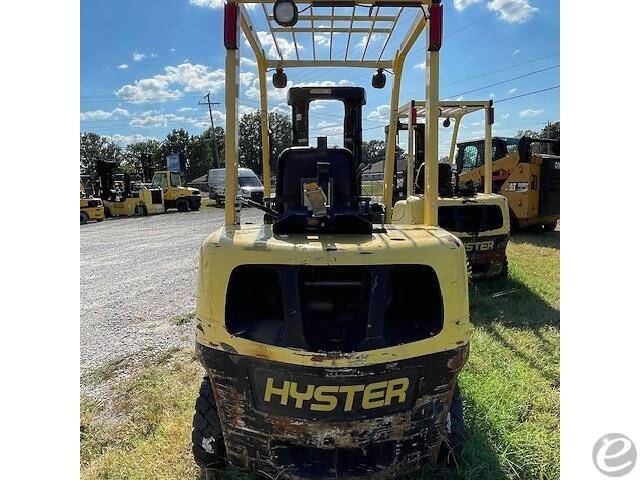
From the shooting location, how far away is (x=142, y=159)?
25062 mm

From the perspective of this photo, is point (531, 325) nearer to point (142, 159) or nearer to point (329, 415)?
point (329, 415)

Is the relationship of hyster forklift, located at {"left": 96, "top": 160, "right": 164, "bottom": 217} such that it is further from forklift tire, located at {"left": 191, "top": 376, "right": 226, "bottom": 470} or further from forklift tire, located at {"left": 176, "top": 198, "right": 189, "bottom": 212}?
forklift tire, located at {"left": 191, "top": 376, "right": 226, "bottom": 470}

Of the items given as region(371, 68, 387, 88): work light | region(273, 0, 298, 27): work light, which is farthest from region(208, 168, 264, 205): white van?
region(273, 0, 298, 27): work light

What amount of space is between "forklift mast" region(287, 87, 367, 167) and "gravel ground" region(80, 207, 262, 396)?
234 centimetres

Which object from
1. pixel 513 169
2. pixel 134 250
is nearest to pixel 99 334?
pixel 134 250

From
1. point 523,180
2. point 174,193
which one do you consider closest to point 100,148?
point 174,193

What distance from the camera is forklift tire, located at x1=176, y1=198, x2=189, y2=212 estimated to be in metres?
24.6

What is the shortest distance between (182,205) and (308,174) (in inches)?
891

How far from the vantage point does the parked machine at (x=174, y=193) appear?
965 inches

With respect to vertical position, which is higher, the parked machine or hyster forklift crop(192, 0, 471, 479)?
the parked machine

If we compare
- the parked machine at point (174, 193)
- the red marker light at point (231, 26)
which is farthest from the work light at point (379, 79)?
the parked machine at point (174, 193)

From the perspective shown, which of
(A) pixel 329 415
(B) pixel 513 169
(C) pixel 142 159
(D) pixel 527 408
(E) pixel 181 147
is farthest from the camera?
(E) pixel 181 147

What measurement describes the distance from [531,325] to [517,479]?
2.76 meters

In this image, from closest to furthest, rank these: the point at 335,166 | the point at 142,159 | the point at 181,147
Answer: the point at 335,166
the point at 142,159
the point at 181,147
